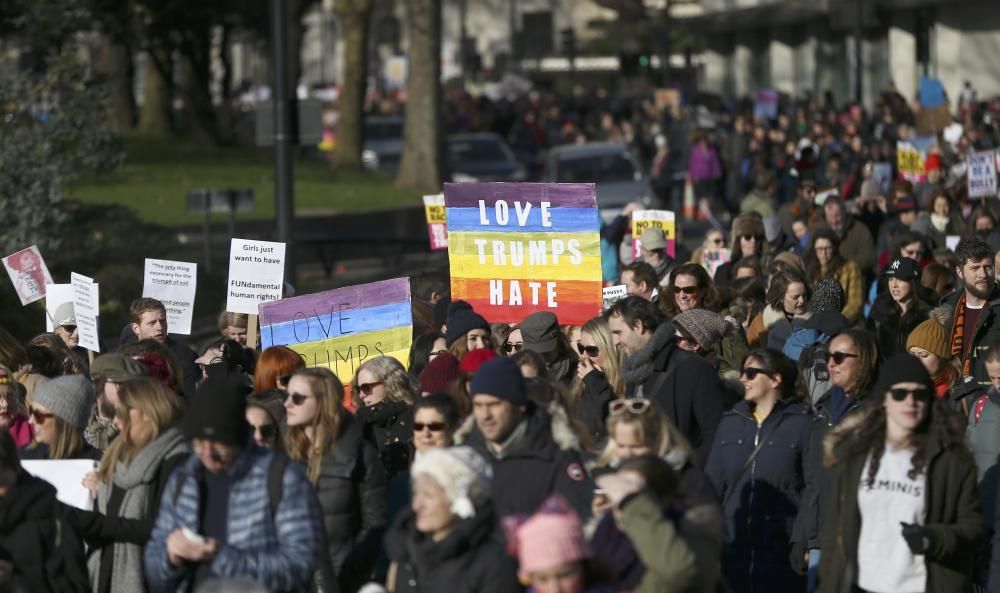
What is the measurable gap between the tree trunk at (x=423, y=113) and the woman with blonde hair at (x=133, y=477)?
97.1ft

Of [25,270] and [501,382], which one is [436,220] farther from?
[501,382]

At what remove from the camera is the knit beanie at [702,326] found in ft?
31.4

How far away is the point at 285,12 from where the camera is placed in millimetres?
17562

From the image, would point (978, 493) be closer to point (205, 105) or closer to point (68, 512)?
point (68, 512)

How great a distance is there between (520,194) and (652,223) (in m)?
4.97

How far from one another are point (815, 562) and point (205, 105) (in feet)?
127

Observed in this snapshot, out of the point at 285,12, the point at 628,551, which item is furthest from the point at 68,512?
the point at 285,12

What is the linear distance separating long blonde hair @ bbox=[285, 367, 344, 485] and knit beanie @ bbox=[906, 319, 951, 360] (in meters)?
3.52

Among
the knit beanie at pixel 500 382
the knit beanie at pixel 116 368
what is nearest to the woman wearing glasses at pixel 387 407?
the knit beanie at pixel 116 368

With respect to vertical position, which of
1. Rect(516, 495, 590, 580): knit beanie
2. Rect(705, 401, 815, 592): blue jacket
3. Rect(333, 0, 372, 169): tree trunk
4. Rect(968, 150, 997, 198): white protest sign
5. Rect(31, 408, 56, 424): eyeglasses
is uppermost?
Rect(333, 0, 372, 169): tree trunk

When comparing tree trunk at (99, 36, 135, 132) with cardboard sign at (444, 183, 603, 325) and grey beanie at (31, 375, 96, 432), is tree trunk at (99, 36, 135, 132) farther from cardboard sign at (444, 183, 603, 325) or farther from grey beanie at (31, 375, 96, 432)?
grey beanie at (31, 375, 96, 432)

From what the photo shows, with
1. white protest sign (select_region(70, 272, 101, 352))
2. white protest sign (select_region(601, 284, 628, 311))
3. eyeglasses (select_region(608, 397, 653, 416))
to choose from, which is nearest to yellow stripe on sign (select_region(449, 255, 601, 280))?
white protest sign (select_region(601, 284, 628, 311))

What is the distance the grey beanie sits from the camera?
7.64m

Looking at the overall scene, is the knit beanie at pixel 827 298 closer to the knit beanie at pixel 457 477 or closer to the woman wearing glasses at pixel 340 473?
the woman wearing glasses at pixel 340 473
